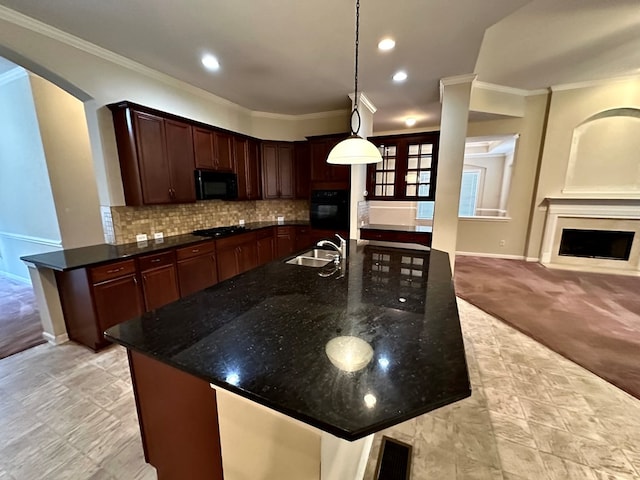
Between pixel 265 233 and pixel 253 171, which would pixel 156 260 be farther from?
pixel 253 171

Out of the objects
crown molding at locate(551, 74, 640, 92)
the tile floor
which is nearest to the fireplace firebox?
crown molding at locate(551, 74, 640, 92)

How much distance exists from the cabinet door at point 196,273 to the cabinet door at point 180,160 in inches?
31.0

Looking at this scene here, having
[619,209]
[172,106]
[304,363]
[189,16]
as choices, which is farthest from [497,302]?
[172,106]

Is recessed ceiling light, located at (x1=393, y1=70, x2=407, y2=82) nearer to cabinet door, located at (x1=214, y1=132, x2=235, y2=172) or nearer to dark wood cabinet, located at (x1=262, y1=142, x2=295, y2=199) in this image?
dark wood cabinet, located at (x1=262, y1=142, x2=295, y2=199)

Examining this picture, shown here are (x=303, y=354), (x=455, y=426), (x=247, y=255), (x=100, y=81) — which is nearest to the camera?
(x=303, y=354)

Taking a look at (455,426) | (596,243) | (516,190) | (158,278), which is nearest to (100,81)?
(158,278)

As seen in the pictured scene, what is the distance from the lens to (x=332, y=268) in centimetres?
203

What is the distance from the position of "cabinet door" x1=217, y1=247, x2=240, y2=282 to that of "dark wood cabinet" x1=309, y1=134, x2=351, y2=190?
5.80 feet

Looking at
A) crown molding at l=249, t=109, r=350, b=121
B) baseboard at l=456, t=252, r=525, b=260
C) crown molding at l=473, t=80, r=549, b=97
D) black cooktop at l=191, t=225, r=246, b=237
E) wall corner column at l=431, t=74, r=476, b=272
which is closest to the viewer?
wall corner column at l=431, t=74, r=476, b=272

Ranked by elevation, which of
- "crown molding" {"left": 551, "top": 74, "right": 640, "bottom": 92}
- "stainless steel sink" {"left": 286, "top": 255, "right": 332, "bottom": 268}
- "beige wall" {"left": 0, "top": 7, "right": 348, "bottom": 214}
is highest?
"crown molding" {"left": 551, "top": 74, "right": 640, "bottom": 92}

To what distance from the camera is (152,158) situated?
9.74 ft

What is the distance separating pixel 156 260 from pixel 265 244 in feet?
6.27

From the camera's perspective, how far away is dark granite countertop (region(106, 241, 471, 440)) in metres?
0.75

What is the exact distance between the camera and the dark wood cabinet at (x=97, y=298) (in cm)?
235
